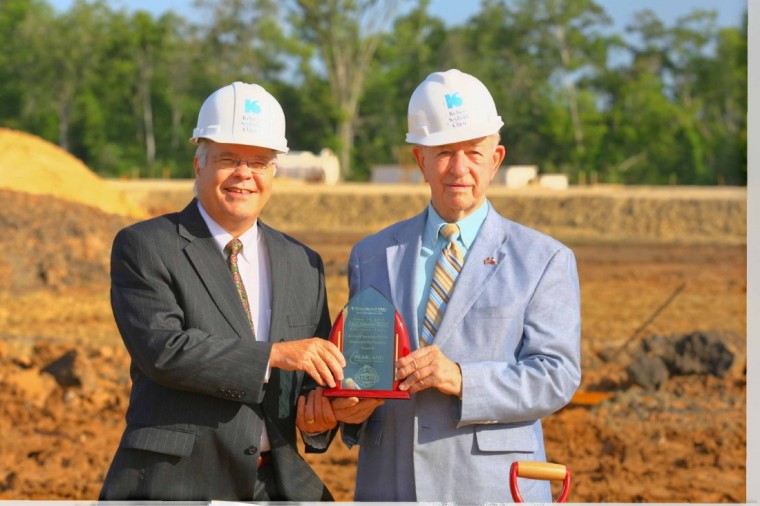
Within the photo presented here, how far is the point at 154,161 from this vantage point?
46406mm

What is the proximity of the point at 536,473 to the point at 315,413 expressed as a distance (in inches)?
24.3

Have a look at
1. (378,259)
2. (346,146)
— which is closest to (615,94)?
(346,146)

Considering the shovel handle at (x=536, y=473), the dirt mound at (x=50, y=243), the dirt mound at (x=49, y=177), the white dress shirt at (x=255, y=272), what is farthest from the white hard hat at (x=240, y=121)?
the dirt mound at (x=49, y=177)

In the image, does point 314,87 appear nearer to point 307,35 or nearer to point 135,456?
point 307,35

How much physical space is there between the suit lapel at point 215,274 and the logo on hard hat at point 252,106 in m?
0.37

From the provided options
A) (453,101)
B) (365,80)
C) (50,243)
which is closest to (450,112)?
(453,101)

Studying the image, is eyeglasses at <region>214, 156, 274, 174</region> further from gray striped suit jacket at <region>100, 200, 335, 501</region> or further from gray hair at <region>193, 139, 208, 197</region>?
gray striped suit jacket at <region>100, 200, 335, 501</region>

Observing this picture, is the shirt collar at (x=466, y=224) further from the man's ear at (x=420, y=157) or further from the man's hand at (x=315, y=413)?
the man's hand at (x=315, y=413)

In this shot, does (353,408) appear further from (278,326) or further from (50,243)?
(50,243)

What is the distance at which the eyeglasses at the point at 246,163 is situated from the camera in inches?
129

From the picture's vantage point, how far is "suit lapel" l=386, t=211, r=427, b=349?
328 centimetres

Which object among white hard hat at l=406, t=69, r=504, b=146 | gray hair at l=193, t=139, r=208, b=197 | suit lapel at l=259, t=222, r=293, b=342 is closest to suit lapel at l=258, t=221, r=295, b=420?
suit lapel at l=259, t=222, r=293, b=342

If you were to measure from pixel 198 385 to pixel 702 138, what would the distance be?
4188 centimetres

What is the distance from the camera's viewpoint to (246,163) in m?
3.28
